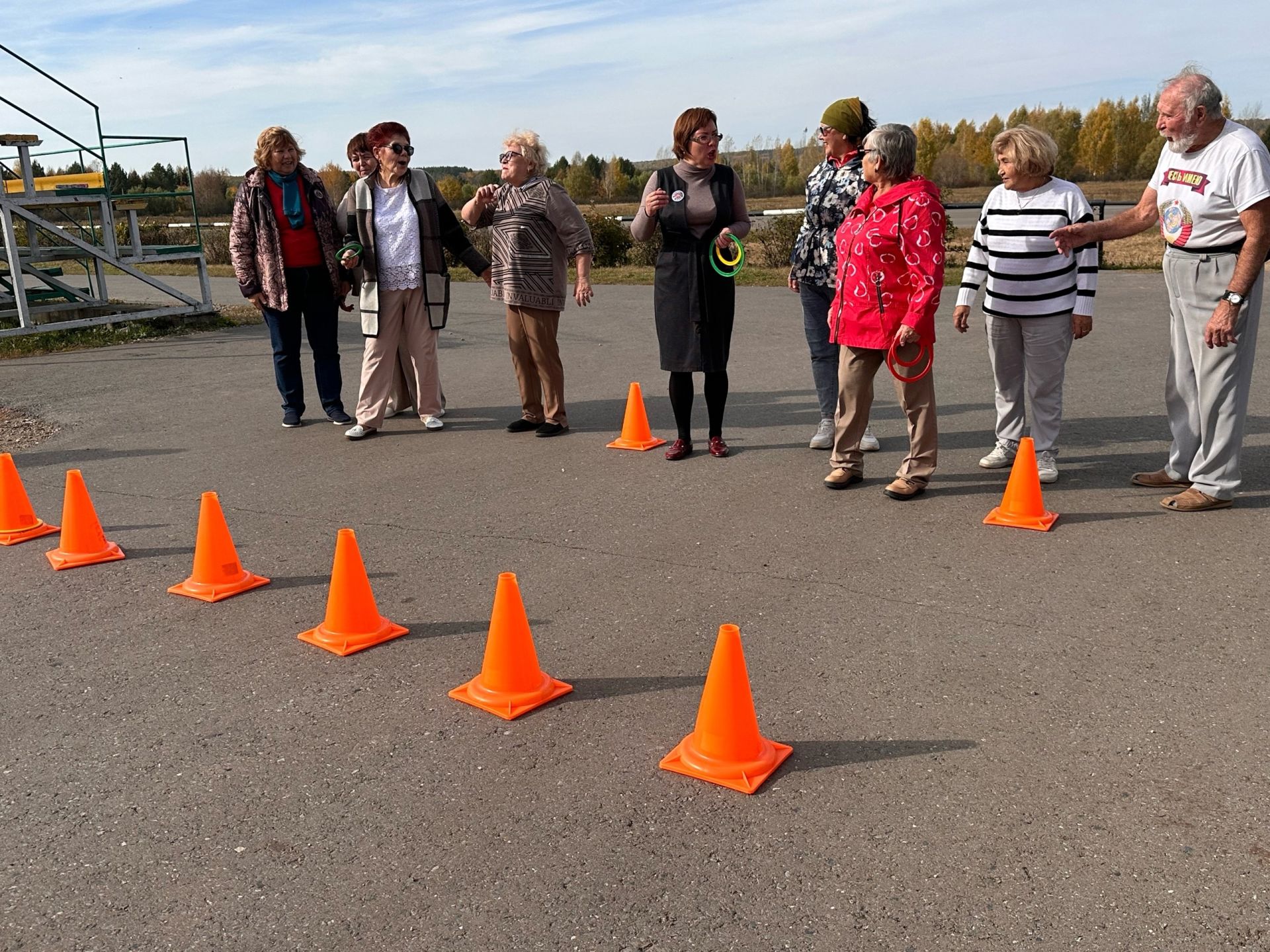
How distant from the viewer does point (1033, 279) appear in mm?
5961

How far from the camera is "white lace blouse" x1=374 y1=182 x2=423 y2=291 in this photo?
25.3ft

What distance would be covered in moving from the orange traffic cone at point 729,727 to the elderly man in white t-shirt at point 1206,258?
3482 mm

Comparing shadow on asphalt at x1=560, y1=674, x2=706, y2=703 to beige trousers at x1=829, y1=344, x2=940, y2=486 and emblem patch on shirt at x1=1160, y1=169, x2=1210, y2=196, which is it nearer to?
beige trousers at x1=829, y1=344, x2=940, y2=486

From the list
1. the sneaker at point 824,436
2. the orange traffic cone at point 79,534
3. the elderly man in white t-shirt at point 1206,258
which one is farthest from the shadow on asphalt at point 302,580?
the elderly man in white t-shirt at point 1206,258

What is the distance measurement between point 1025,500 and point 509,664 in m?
3.08

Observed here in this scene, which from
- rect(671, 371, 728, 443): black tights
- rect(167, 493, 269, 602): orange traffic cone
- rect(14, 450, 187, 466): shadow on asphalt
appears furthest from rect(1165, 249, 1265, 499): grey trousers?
rect(14, 450, 187, 466): shadow on asphalt

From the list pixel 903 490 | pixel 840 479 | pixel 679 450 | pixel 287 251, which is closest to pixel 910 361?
pixel 903 490

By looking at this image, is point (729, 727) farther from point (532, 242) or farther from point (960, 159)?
point (960, 159)

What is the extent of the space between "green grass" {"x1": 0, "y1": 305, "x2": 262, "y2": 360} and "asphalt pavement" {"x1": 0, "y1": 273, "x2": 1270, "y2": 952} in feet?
22.4

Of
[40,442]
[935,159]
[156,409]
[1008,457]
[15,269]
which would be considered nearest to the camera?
[1008,457]

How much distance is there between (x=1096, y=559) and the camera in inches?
197

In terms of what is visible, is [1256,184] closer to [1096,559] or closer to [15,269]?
[1096,559]

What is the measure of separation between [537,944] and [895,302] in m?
4.15

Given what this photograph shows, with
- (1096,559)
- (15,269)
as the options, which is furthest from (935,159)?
(1096,559)
